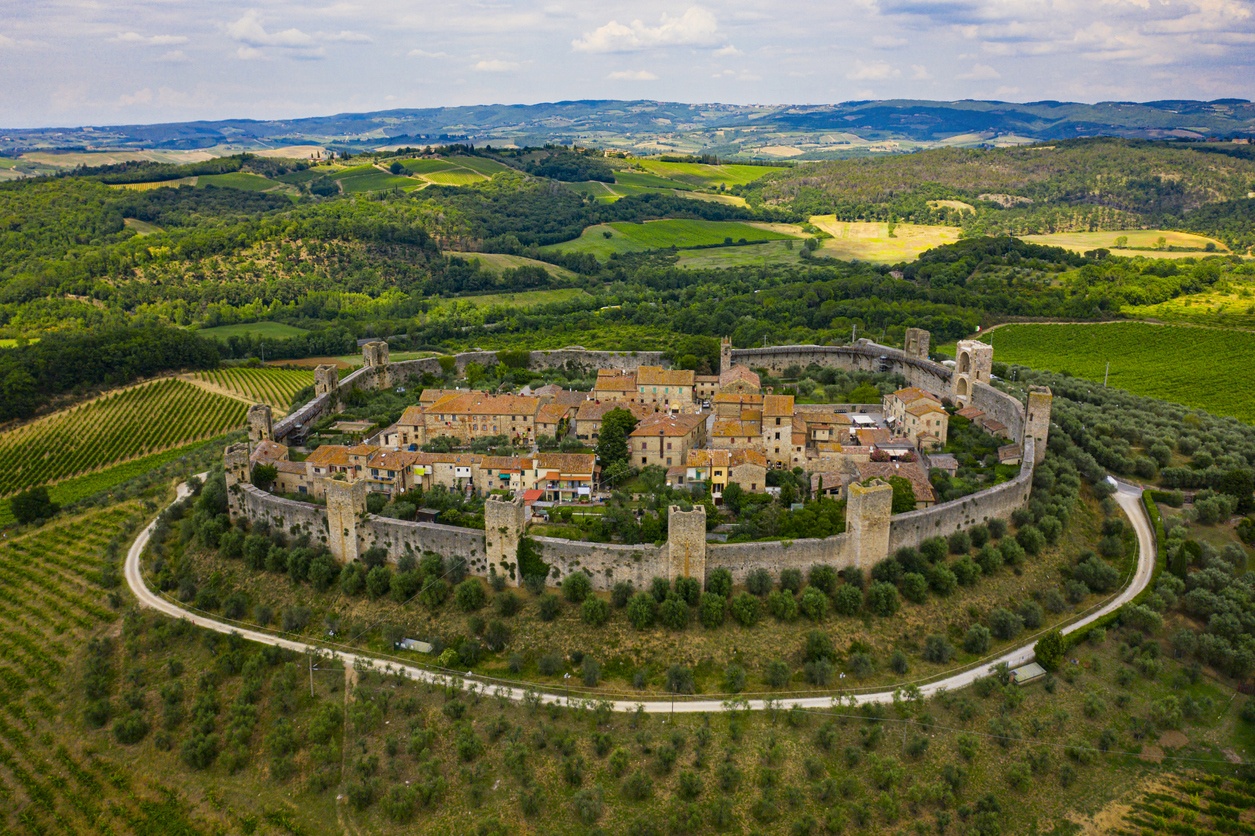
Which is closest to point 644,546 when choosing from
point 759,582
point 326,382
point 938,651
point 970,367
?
point 759,582

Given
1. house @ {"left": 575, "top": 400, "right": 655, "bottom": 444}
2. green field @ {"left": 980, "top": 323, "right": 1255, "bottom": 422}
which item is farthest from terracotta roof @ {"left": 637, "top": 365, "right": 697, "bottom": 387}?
green field @ {"left": 980, "top": 323, "right": 1255, "bottom": 422}

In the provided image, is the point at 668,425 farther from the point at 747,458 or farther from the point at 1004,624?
the point at 1004,624

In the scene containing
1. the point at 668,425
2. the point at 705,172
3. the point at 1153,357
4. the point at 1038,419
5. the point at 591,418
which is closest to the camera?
the point at 1038,419

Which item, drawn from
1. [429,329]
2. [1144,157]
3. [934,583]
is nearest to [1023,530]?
[934,583]

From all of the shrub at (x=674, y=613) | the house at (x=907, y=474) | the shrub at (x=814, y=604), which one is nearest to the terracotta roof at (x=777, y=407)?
the house at (x=907, y=474)

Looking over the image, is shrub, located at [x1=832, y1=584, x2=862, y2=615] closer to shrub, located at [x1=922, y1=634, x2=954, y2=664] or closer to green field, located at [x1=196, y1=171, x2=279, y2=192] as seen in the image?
shrub, located at [x1=922, y1=634, x2=954, y2=664]

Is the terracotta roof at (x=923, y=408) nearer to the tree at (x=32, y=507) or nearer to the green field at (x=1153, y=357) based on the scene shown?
the green field at (x=1153, y=357)
